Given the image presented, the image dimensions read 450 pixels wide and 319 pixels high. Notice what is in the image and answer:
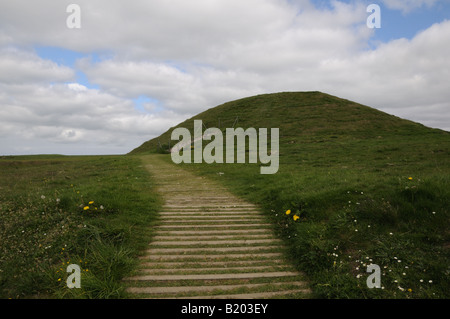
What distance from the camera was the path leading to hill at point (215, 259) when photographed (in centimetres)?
527

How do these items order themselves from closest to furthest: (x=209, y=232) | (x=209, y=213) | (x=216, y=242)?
(x=216, y=242) → (x=209, y=232) → (x=209, y=213)

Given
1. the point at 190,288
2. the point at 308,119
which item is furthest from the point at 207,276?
the point at 308,119

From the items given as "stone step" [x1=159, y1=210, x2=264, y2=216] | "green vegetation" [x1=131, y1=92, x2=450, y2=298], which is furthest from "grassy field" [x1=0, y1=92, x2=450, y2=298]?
"stone step" [x1=159, y1=210, x2=264, y2=216]

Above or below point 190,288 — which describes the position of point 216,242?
above

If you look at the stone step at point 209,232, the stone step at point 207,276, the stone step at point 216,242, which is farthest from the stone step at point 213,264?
the stone step at point 209,232

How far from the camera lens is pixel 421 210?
272 inches

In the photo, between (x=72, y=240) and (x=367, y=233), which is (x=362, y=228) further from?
(x=72, y=240)

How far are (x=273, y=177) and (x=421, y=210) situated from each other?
7.04 metres

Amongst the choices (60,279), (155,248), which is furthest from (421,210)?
(60,279)

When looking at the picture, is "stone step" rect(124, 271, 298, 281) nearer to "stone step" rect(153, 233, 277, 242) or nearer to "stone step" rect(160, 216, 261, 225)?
"stone step" rect(153, 233, 277, 242)

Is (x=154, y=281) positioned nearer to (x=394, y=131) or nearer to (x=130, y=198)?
(x=130, y=198)

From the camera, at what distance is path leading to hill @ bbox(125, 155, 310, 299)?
17.3 feet

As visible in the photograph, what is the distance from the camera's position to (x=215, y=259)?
630 cm
